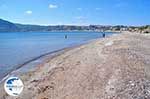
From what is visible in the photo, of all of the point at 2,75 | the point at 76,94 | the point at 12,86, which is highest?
the point at 12,86

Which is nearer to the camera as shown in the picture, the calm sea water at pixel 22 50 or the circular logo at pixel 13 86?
the circular logo at pixel 13 86

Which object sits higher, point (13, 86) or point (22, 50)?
point (13, 86)

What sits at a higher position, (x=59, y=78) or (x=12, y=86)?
(x=12, y=86)

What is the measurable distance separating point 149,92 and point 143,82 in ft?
5.58

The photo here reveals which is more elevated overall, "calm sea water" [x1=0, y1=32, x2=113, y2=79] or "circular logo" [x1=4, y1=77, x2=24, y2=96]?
"circular logo" [x1=4, y1=77, x2=24, y2=96]

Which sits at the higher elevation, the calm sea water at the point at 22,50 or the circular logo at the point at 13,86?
A: the circular logo at the point at 13,86

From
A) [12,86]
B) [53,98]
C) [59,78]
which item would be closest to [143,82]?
[53,98]

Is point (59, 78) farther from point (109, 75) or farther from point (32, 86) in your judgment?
point (109, 75)

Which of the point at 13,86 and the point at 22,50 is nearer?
the point at 13,86

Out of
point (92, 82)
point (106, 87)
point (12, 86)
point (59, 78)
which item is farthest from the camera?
point (59, 78)

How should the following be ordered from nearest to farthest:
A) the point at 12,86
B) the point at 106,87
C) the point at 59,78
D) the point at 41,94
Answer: the point at 12,86
the point at 106,87
the point at 41,94
the point at 59,78

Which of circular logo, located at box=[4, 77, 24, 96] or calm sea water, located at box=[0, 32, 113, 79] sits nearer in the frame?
circular logo, located at box=[4, 77, 24, 96]

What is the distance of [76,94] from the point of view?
39.7 feet

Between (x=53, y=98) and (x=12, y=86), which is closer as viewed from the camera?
(x=12, y=86)
